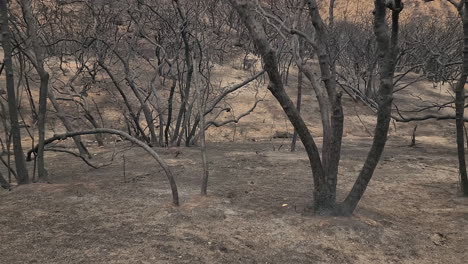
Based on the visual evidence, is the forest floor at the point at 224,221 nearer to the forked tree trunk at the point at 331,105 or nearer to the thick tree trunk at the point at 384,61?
the forked tree trunk at the point at 331,105

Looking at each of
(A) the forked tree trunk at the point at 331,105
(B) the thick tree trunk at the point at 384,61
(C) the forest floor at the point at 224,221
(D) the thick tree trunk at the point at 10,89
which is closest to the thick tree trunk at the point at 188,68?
(C) the forest floor at the point at 224,221

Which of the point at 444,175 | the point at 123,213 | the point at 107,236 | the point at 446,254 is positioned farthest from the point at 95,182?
the point at 444,175

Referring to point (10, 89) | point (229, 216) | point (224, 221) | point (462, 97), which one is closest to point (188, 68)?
point (10, 89)

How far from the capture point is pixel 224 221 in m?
3.59

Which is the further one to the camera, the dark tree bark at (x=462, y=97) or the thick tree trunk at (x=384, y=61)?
the dark tree bark at (x=462, y=97)

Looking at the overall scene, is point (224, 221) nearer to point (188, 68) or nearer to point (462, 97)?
point (462, 97)

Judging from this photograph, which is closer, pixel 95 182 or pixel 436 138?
pixel 95 182

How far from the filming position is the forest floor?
2982 mm

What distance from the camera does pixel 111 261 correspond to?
275 centimetres

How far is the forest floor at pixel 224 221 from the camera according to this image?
298 centimetres

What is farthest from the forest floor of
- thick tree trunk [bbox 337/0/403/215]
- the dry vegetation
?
thick tree trunk [bbox 337/0/403/215]

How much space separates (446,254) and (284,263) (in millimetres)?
1308

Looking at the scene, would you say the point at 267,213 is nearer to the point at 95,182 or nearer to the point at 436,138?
the point at 95,182

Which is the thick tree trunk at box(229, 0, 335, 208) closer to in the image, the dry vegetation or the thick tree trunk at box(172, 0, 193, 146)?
the dry vegetation
